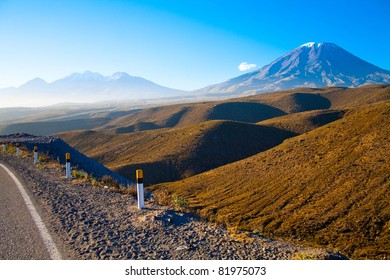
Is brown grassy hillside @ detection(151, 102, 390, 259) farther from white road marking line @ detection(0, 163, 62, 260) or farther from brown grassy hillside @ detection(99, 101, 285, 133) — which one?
brown grassy hillside @ detection(99, 101, 285, 133)

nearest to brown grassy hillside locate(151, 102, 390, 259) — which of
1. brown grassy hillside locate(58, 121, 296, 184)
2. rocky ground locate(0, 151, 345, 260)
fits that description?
rocky ground locate(0, 151, 345, 260)

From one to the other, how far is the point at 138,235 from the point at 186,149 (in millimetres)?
44231

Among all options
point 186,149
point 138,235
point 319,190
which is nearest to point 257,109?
point 186,149

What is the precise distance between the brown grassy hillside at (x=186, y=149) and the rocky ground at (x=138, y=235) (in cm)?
3087

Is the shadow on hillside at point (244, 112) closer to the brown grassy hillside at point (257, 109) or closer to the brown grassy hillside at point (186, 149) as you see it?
the brown grassy hillside at point (257, 109)

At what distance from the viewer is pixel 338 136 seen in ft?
86.4

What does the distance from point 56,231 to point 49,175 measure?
27.9 feet

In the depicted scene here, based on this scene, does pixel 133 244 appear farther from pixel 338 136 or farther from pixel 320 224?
pixel 338 136

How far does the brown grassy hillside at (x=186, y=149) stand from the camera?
148 ft

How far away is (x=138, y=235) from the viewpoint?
277 inches

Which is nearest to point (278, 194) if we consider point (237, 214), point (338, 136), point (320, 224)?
point (237, 214)

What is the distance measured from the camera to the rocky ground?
6.14 m


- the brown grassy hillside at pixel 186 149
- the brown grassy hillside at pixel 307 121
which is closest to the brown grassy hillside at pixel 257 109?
the brown grassy hillside at pixel 307 121

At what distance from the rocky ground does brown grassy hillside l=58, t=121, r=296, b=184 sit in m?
30.9
